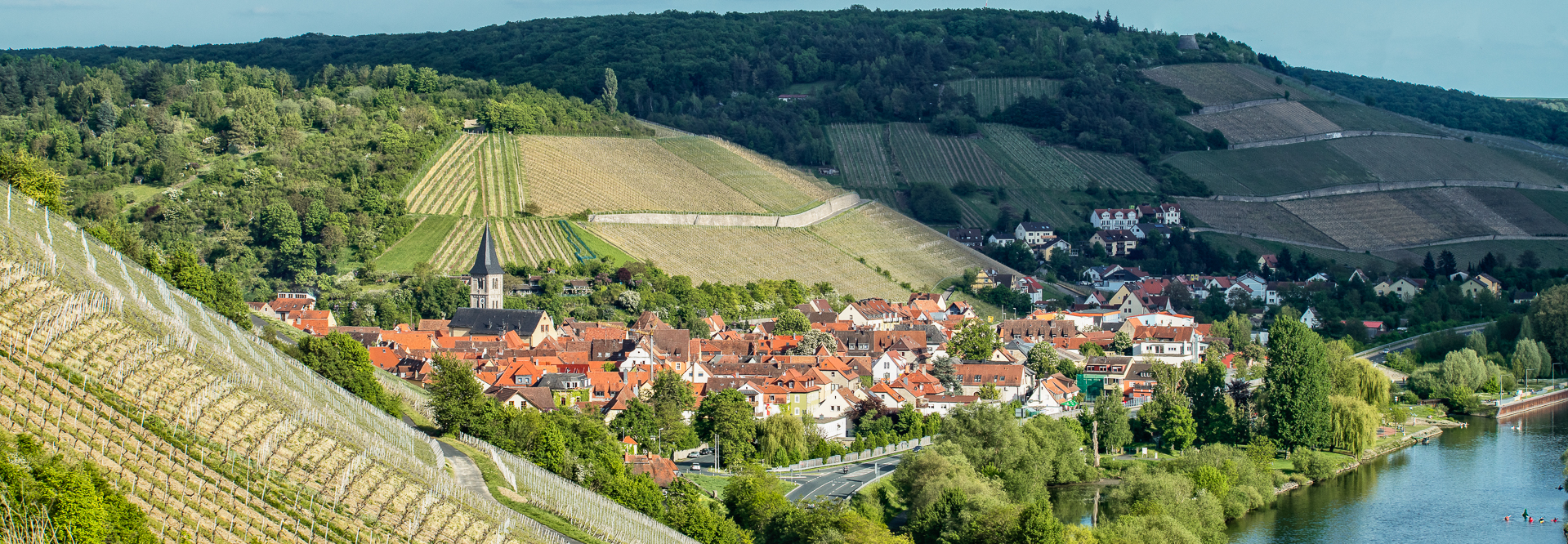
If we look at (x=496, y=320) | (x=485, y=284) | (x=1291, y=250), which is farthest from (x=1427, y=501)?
(x=1291, y=250)

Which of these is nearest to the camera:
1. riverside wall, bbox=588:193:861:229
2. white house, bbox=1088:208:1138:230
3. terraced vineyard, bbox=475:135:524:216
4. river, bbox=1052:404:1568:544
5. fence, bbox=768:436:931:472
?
river, bbox=1052:404:1568:544

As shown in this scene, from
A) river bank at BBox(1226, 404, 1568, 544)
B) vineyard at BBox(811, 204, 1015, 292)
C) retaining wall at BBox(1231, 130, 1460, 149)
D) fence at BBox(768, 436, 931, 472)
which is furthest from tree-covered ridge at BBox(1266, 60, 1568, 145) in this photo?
fence at BBox(768, 436, 931, 472)

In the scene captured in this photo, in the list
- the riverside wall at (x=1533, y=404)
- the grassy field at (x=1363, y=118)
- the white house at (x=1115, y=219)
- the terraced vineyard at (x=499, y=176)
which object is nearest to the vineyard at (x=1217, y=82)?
the grassy field at (x=1363, y=118)

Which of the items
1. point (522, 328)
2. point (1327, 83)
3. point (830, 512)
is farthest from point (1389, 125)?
point (830, 512)

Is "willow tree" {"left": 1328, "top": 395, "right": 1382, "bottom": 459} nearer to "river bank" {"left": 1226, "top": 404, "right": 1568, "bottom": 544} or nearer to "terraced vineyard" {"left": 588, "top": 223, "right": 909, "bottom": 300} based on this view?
"river bank" {"left": 1226, "top": 404, "right": 1568, "bottom": 544}

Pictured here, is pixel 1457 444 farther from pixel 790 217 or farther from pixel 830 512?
pixel 790 217

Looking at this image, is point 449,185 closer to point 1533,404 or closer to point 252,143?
point 252,143
